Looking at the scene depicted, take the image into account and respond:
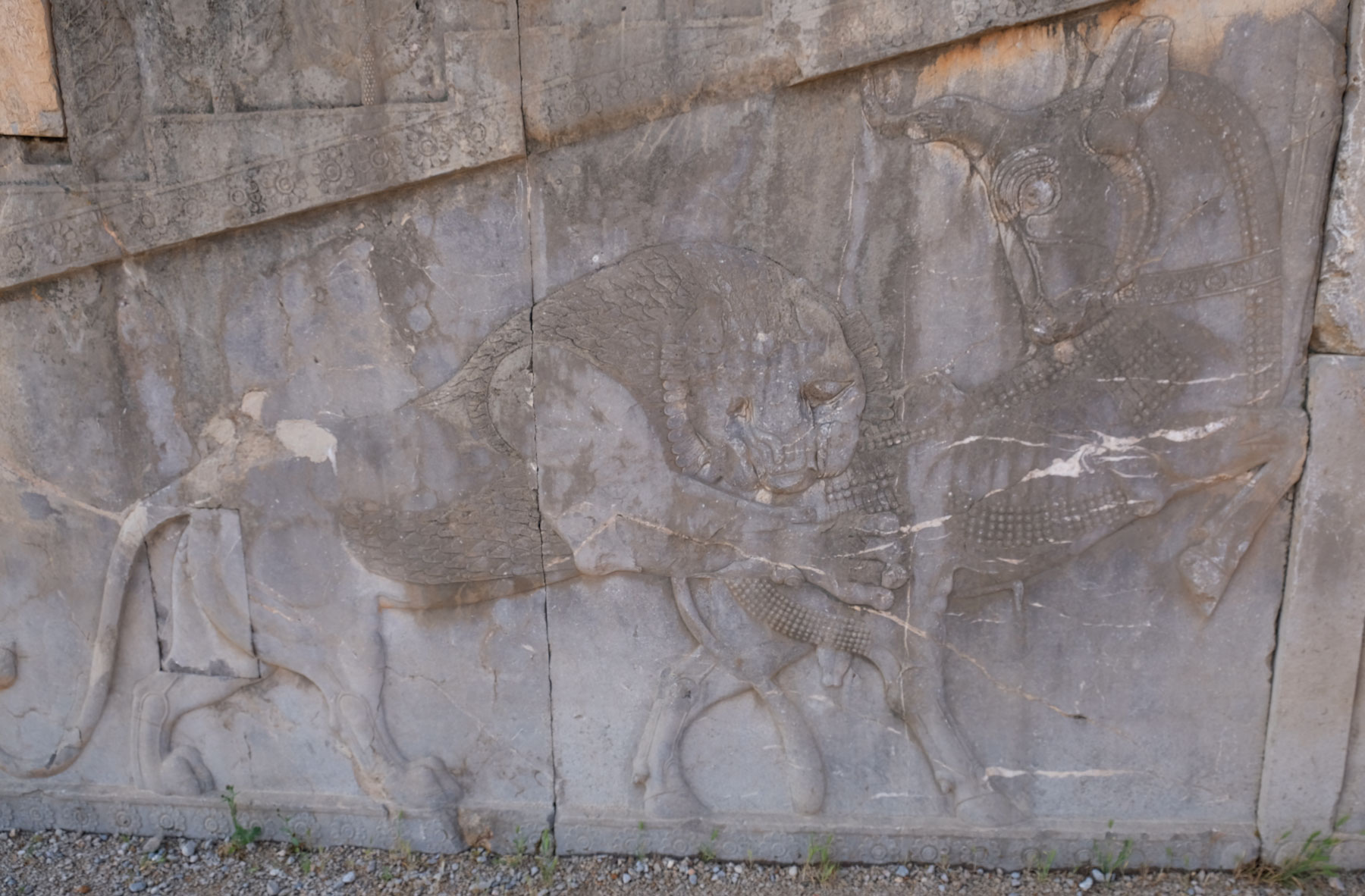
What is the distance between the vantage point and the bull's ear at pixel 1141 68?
88.2 inches

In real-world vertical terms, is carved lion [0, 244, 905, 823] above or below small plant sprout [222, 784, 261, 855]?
above

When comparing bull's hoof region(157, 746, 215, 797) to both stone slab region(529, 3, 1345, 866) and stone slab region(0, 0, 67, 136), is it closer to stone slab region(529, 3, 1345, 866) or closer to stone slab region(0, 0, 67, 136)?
stone slab region(529, 3, 1345, 866)

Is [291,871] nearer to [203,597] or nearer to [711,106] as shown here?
[203,597]

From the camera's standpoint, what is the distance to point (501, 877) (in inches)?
110

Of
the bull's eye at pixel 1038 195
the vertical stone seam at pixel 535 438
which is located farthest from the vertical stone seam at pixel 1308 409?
the vertical stone seam at pixel 535 438

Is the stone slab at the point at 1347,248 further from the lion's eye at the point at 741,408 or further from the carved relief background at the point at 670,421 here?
the lion's eye at the point at 741,408

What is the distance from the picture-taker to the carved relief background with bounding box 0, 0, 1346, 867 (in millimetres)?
2340

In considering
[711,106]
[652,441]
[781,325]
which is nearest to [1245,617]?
[781,325]

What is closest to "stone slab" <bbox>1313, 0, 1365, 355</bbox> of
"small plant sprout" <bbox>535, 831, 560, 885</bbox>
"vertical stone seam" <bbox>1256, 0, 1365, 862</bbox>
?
"vertical stone seam" <bbox>1256, 0, 1365, 862</bbox>

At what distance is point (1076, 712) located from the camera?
2.68m

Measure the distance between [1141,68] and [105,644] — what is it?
3616 mm

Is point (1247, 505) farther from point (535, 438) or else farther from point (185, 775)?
point (185, 775)

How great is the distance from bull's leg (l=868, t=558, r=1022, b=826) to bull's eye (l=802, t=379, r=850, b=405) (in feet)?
1.96

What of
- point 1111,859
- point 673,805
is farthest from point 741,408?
point 1111,859
